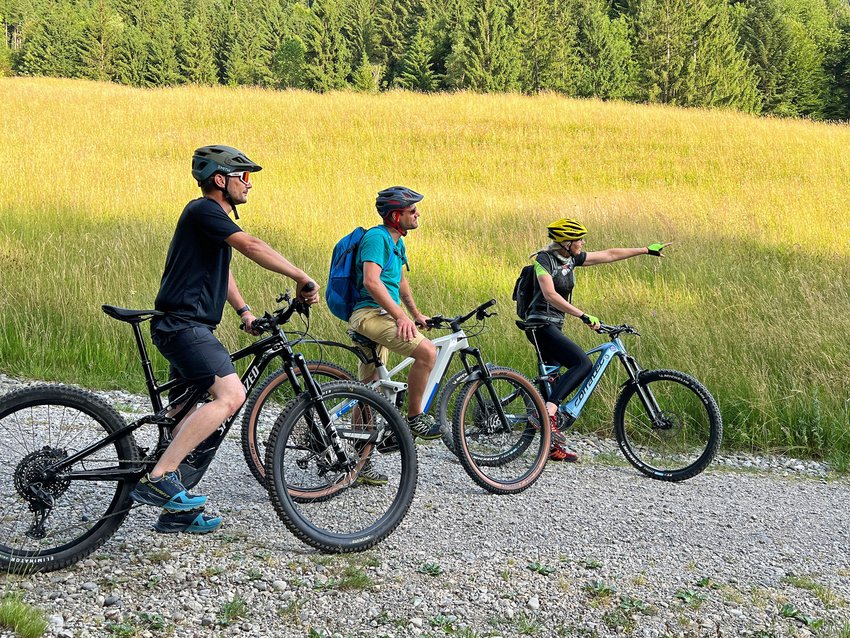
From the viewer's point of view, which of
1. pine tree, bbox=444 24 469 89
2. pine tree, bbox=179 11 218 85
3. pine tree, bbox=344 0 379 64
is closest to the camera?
pine tree, bbox=444 24 469 89

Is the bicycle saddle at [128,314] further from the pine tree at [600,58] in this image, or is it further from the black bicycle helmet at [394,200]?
the pine tree at [600,58]

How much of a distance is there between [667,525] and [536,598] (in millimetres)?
1572

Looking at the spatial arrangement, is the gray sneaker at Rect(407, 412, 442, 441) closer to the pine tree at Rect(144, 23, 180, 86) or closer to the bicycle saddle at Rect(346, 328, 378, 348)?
the bicycle saddle at Rect(346, 328, 378, 348)

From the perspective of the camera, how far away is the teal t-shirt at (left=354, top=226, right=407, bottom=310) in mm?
5457

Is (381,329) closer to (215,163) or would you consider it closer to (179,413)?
(179,413)

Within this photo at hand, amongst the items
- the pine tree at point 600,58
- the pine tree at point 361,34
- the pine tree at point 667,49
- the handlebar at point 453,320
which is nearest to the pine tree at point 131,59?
the pine tree at point 361,34

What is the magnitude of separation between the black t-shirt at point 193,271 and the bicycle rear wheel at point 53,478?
1.91 feet

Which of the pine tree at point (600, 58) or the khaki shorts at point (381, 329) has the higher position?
the pine tree at point (600, 58)

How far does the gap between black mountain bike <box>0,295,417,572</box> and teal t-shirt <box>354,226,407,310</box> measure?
91 cm

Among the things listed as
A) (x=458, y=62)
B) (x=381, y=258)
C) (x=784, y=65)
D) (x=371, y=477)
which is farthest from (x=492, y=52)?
(x=371, y=477)

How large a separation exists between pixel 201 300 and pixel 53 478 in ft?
3.64

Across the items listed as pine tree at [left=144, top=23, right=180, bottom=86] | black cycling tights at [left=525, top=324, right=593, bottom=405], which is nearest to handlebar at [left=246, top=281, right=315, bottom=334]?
black cycling tights at [left=525, top=324, right=593, bottom=405]

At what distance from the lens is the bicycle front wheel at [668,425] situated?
646 cm

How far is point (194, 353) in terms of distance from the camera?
4332 millimetres
